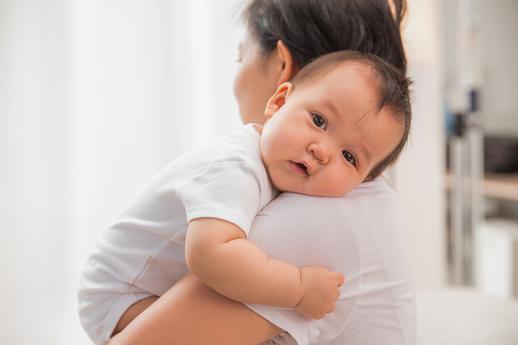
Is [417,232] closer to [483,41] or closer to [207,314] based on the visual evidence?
[483,41]

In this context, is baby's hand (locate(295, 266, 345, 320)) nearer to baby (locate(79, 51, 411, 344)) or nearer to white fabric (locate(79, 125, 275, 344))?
baby (locate(79, 51, 411, 344))

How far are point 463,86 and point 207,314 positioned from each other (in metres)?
2.67

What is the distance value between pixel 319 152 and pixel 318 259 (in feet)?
0.52

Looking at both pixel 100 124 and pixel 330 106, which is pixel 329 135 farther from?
pixel 100 124

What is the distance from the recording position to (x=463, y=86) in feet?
9.88

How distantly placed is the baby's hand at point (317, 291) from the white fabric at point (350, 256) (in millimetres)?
21

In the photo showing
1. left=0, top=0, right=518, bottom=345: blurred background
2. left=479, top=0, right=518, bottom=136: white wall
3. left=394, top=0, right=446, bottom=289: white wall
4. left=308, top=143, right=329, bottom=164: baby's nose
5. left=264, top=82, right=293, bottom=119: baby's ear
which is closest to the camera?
left=308, top=143, right=329, bottom=164: baby's nose

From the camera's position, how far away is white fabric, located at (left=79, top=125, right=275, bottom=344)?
0.73 meters

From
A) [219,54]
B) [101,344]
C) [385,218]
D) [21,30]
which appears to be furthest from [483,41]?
[101,344]

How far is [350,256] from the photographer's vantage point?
777mm

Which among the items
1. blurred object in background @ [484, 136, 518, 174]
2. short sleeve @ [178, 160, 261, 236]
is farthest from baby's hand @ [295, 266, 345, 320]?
blurred object in background @ [484, 136, 518, 174]

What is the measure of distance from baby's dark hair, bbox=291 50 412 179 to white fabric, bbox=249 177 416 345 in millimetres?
136

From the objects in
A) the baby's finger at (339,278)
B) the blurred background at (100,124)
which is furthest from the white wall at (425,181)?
the baby's finger at (339,278)

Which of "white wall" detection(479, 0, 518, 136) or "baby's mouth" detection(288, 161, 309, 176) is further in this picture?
"white wall" detection(479, 0, 518, 136)
